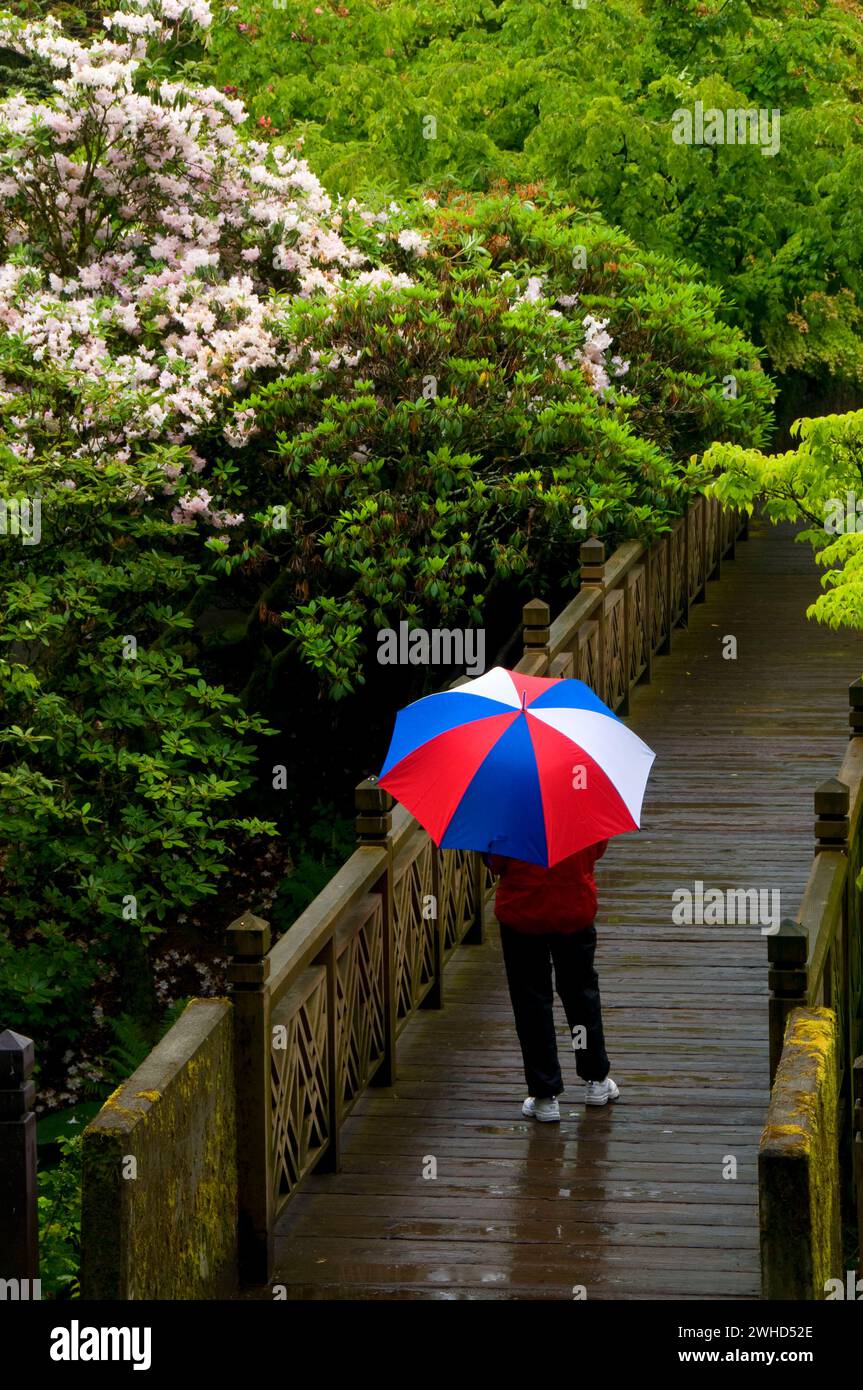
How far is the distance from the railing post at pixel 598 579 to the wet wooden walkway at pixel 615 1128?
1.02 m

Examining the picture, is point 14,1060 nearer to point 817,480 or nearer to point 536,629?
point 536,629

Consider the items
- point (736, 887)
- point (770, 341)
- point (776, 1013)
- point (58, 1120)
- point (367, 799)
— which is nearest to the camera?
point (776, 1013)

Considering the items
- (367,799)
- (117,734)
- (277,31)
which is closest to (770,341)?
(277,31)

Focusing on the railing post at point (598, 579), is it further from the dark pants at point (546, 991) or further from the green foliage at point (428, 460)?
the dark pants at point (546, 991)

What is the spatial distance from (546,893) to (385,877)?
125 centimetres

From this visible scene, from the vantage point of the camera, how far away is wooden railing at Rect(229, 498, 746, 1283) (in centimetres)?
738

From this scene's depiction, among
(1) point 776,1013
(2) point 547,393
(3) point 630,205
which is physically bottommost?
(1) point 776,1013

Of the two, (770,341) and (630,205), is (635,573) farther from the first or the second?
(770,341)

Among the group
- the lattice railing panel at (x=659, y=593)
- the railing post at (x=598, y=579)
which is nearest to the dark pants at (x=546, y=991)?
the railing post at (x=598, y=579)

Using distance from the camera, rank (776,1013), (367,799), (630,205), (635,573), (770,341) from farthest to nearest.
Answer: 1. (770,341)
2. (630,205)
3. (635,573)
4. (367,799)
5. (776,1013)

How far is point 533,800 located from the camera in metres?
7.84

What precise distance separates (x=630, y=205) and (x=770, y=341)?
3602 millimetres

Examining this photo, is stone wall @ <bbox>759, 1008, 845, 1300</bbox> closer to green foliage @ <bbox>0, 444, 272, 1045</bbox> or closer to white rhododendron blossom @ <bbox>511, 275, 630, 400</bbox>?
green foliage @ <bbox>0, 444, 272, 1045</bbox>

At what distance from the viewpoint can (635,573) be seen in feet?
53.0
